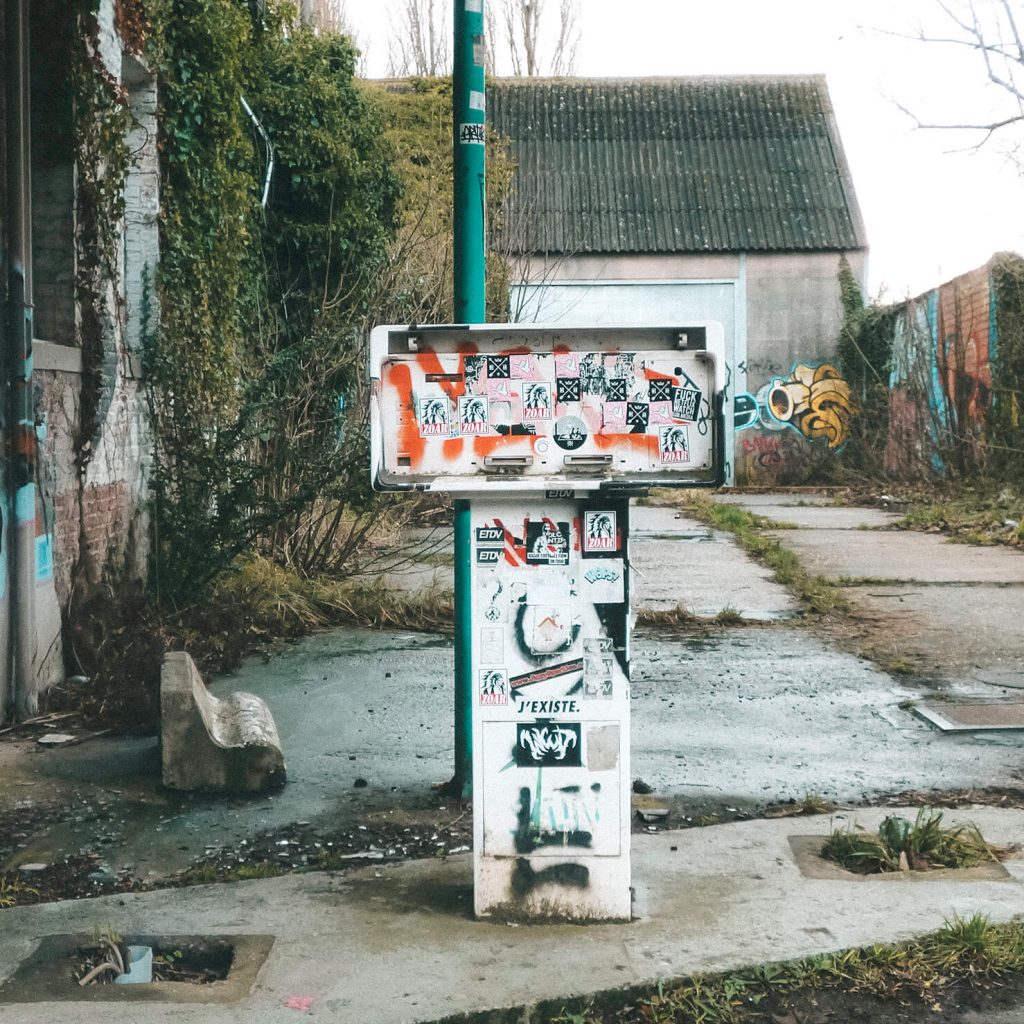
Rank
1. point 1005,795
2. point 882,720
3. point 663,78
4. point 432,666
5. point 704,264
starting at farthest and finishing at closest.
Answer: point 663,78
point 704,264
point 432,666
point 882,720
point 1005,795

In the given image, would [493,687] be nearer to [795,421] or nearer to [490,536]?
[490,536]

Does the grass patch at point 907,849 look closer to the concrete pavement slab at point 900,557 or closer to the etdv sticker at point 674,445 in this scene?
the etdv sticker at point 674,445

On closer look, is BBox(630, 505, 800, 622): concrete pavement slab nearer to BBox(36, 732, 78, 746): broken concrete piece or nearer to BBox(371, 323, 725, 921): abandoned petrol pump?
BBox(36, 732, 78, 746): broken concrete piece

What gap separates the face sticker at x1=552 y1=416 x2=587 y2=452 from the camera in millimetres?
3633

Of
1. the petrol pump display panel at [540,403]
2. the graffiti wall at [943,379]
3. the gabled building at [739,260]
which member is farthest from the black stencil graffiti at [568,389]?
the gabled building at [739,260]

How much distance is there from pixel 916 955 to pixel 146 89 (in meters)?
7.17

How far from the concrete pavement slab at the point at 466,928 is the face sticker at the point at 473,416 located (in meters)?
1.41

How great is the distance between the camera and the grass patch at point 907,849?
425 centimetres

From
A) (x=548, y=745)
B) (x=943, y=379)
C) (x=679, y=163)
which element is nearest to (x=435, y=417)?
(x=548, y=745)

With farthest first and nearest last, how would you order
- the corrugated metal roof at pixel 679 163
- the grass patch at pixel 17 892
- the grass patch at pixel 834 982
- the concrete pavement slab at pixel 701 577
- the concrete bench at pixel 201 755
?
the corrugated metal roof at pixel 679 163 → the concrete pavement slab at pixel 701 577 → the concrete bench at pixel 201 755 → the grass patch at pixel 17 892 → the grass patch at pixel 834 982

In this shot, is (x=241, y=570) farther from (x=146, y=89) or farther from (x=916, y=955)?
(x=916, y=955)

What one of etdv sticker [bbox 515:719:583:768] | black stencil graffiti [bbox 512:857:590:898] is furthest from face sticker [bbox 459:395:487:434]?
black stencil graffiti [bbox 512:857:590:898]

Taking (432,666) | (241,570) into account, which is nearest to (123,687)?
(432,666)

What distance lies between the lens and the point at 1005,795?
5.13 metres
